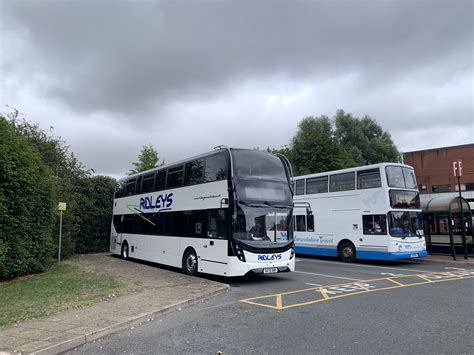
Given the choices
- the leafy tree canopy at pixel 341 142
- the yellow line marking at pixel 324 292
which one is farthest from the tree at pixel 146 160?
the yellow line marking at pixel 324 292

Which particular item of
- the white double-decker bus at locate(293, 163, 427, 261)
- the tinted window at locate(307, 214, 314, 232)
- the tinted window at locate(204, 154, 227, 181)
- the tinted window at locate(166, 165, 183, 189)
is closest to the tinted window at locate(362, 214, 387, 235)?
the white double-decker bus at locate(293, 163, 427, 261)

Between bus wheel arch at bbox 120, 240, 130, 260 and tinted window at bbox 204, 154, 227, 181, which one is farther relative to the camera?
bus wheel arch at bbox 120, 240, 130, 260

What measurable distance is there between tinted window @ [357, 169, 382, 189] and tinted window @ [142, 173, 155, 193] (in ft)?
30.1

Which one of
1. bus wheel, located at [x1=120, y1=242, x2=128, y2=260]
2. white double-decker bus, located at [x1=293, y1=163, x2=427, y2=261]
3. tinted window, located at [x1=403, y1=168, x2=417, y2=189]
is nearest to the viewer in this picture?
white double-decker bus, located at [x1=293, y1=163, x2=427, y2=261]

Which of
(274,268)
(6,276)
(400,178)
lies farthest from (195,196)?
(400,178)

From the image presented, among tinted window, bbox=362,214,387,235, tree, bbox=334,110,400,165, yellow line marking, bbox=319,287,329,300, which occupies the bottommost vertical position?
yellow line marking, bbox=319,287,329,300

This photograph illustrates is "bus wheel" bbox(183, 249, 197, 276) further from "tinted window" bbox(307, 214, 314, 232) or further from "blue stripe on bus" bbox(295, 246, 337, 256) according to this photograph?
"tinted window" bbox(307, 214, 314, 232)

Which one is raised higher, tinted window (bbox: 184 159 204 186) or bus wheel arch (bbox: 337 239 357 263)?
tinted window (bbox: 184 159 204 186)

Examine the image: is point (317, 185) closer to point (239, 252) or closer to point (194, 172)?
point (194, 172)

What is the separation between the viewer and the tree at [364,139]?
4394cm

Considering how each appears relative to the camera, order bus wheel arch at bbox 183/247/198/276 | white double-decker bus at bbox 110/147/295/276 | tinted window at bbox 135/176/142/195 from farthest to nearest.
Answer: tinted window at bbox 135/176/142/195 → bus wheel arch at bbox 183/247/198/276 → white double-decker bus at bbox 110/147/295/276

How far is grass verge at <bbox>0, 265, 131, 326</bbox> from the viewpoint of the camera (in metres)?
8.14

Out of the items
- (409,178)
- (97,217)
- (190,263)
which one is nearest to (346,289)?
(190,263)

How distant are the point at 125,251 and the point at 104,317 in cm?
1301
